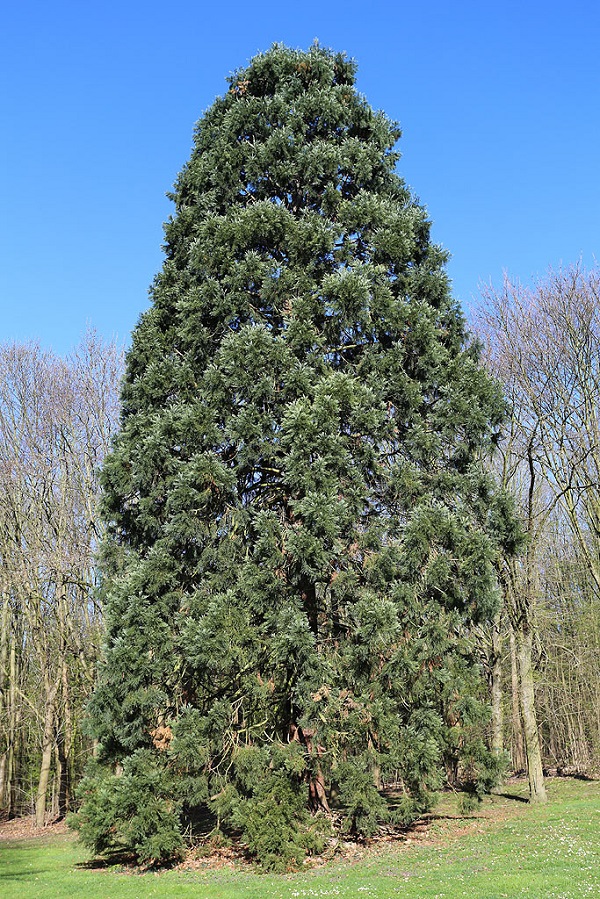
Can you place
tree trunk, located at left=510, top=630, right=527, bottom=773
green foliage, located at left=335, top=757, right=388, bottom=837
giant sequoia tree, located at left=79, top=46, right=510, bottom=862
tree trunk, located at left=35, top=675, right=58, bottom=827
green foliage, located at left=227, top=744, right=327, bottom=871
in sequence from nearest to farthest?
green foliage, located at left=227, top=744, right=327, bottom=871 < green foliage, located at left=335, top=757, right=388, bottom=837 < giant sequoia tree, located at left=79, top=46, right=510, bottom=862 < tree trunk, located at left=510, top=630, right=527, bottom=773 < tree trunk, located at left=35, top=675, right=58, bottom=827

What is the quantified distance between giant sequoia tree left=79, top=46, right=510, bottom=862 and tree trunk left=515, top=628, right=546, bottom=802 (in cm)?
476

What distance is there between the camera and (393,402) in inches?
414

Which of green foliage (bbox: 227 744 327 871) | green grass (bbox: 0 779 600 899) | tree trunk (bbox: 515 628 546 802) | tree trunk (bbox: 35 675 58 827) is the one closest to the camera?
green grass (bbox: 0 779 600 899)

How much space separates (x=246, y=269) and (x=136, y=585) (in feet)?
17.0

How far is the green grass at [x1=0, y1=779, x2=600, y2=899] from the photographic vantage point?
21.5ft

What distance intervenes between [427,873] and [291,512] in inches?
184

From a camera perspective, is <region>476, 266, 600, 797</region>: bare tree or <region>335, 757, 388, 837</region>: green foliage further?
<region>476, 266, 600, 797</region>: bare tree

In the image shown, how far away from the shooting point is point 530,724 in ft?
43.7

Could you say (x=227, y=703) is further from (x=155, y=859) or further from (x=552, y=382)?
(x=552, y=382)

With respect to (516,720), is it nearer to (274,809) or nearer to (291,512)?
(274,809)

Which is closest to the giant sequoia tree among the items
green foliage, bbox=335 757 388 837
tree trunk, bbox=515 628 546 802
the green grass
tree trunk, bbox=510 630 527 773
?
green foliage, bbox=335 757 388 837

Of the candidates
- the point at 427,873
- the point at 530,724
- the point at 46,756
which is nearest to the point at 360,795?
the point at 427,873

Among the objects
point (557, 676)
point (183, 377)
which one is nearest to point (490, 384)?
point (183, 377)

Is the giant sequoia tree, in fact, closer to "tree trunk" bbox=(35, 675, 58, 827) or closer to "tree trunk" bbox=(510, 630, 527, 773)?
"tree trunk" bbox=(510, 630, 527, 773)
